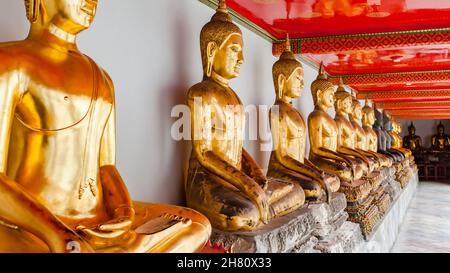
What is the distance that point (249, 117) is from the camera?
12.8 feet

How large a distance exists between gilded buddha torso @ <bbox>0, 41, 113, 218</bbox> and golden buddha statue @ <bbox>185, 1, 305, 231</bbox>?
2.49 ft

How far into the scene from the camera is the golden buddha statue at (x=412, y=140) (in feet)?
57.7

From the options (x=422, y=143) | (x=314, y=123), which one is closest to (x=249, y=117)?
(x=314, y=123)

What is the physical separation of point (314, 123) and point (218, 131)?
2.06 meters

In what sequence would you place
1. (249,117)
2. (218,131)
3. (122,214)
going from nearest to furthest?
(122,214) < (218,131) < (249,117)

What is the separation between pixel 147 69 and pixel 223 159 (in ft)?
2.16

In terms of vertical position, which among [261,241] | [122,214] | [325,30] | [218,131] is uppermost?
[325,30]

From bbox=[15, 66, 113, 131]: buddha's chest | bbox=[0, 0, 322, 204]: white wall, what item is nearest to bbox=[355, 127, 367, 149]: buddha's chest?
bbox=[0, 0, 322, 204]: white wall

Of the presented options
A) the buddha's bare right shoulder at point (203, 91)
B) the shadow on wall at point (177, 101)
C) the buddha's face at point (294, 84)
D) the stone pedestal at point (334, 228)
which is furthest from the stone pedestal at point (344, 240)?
the buddha's bare right shoulder at point (203, 91)

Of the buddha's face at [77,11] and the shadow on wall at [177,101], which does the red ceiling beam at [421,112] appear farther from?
the buddha's face at [77,11]

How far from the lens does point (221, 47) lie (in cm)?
270
